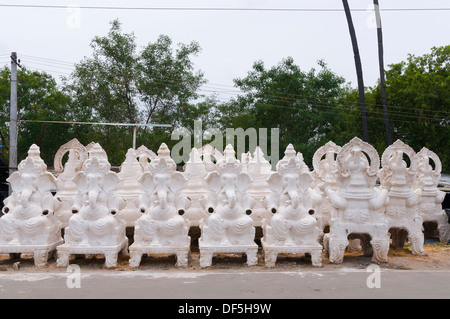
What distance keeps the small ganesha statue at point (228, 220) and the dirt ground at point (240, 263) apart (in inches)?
9.3

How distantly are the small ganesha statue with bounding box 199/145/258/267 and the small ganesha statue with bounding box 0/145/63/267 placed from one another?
2048 millimetres

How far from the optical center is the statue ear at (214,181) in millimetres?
6012

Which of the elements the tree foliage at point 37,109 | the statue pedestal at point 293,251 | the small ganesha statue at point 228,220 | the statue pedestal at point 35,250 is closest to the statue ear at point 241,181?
the small ganesha statue at point 228,220

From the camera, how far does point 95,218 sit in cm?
579

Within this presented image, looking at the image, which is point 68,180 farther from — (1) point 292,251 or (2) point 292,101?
(2) point 292,101

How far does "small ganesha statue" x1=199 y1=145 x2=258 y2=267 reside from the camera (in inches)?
227

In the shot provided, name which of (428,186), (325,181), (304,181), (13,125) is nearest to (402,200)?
(325,181)

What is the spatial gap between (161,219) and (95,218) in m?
0.84

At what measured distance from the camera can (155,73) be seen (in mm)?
19375

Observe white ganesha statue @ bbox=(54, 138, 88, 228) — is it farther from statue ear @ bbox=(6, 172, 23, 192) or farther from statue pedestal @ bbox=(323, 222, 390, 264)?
statue pedestal @ bbox=(323, 222, 390, 264)

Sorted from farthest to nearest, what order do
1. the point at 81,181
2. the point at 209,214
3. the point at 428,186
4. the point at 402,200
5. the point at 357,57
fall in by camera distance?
the point at 357,57 → the point at 428,186 → the point at 402,200 → the point at 209,214 → the point at 81,181

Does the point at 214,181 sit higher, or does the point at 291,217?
the point at 214,181

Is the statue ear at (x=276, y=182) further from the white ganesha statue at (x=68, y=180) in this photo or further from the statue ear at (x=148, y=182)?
the white ganesha statue at (x=68, y=180)

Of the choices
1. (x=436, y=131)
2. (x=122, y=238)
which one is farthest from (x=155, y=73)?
(x=122, y=238)
